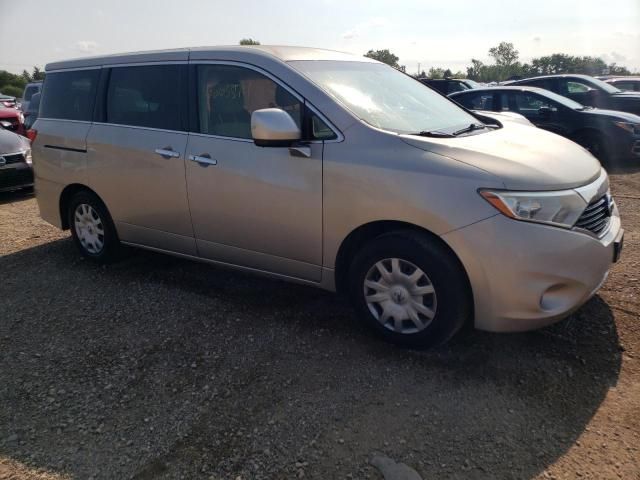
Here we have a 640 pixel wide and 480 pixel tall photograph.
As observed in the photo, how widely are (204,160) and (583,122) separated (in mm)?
7113

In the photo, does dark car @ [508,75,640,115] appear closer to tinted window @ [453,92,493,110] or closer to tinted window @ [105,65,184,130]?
tinted window @ [453,92,493,110]

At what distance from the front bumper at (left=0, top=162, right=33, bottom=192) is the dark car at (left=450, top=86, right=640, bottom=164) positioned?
781 centimetres

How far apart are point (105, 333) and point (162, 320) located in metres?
0.38

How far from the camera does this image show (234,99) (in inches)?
139

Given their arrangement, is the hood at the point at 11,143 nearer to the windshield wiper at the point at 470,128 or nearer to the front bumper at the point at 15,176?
the front bumper at the point at 15,176

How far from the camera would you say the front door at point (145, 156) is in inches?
149

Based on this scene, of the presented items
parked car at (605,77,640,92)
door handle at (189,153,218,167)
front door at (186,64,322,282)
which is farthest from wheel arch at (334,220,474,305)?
parked car at (605,77,640,92)

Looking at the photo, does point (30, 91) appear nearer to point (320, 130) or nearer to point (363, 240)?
point (320, 130)

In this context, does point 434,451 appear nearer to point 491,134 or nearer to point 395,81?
point 491,134

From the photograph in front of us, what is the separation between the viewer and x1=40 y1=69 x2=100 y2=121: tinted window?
439cm

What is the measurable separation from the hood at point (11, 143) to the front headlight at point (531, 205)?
7.46 m

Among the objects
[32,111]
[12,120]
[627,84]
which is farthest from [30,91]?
[627,84]

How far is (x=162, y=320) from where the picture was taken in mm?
3621

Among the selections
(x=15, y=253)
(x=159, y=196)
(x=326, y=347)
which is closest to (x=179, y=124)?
(x=159, y=196)
